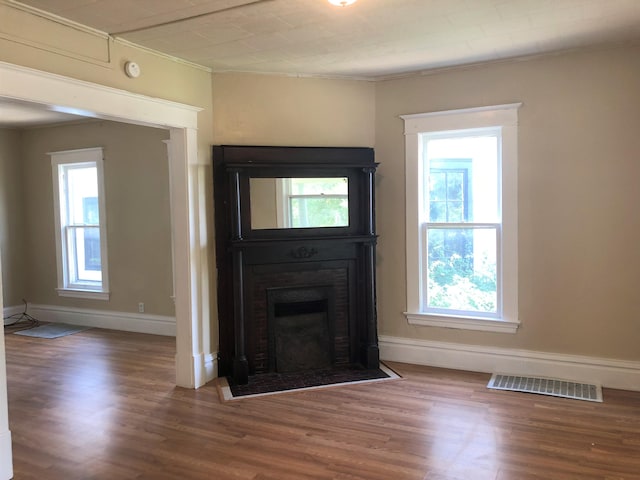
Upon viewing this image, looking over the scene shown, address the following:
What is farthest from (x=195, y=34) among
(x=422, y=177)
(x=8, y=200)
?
(x=8, y=200)

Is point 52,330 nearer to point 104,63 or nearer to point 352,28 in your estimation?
point 104,63

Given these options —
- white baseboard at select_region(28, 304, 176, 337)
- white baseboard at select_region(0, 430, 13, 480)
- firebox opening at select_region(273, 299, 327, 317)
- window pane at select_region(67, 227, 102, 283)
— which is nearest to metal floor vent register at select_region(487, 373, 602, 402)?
firebox opening at select_region(273, 299, 327, 317)

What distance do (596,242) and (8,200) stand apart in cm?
679

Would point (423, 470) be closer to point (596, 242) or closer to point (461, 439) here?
point (461, 439)

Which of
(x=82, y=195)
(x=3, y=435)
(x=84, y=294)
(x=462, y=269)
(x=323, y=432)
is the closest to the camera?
(x=3, y=435)

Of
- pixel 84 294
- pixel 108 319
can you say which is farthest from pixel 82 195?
pixel 108 319

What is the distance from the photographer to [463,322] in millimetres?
4238

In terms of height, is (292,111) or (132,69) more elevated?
(132,69)

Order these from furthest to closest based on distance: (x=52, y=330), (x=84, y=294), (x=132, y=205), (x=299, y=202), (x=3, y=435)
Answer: (x=84, y=294) → (x=52, y=330) → (x=132, y=205) → (x=299, y=202) → (x=3, y=435)

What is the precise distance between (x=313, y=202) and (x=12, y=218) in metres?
4.70

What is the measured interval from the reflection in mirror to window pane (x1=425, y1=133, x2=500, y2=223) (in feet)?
2.59

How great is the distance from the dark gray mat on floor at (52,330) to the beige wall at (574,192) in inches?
183

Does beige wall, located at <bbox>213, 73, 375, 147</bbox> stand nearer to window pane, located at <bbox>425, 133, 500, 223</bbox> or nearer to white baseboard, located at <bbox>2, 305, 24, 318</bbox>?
window pane, located at <bbox>425, 133, 500, 223</bbox>

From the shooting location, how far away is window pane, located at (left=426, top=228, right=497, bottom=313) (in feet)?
13.7
